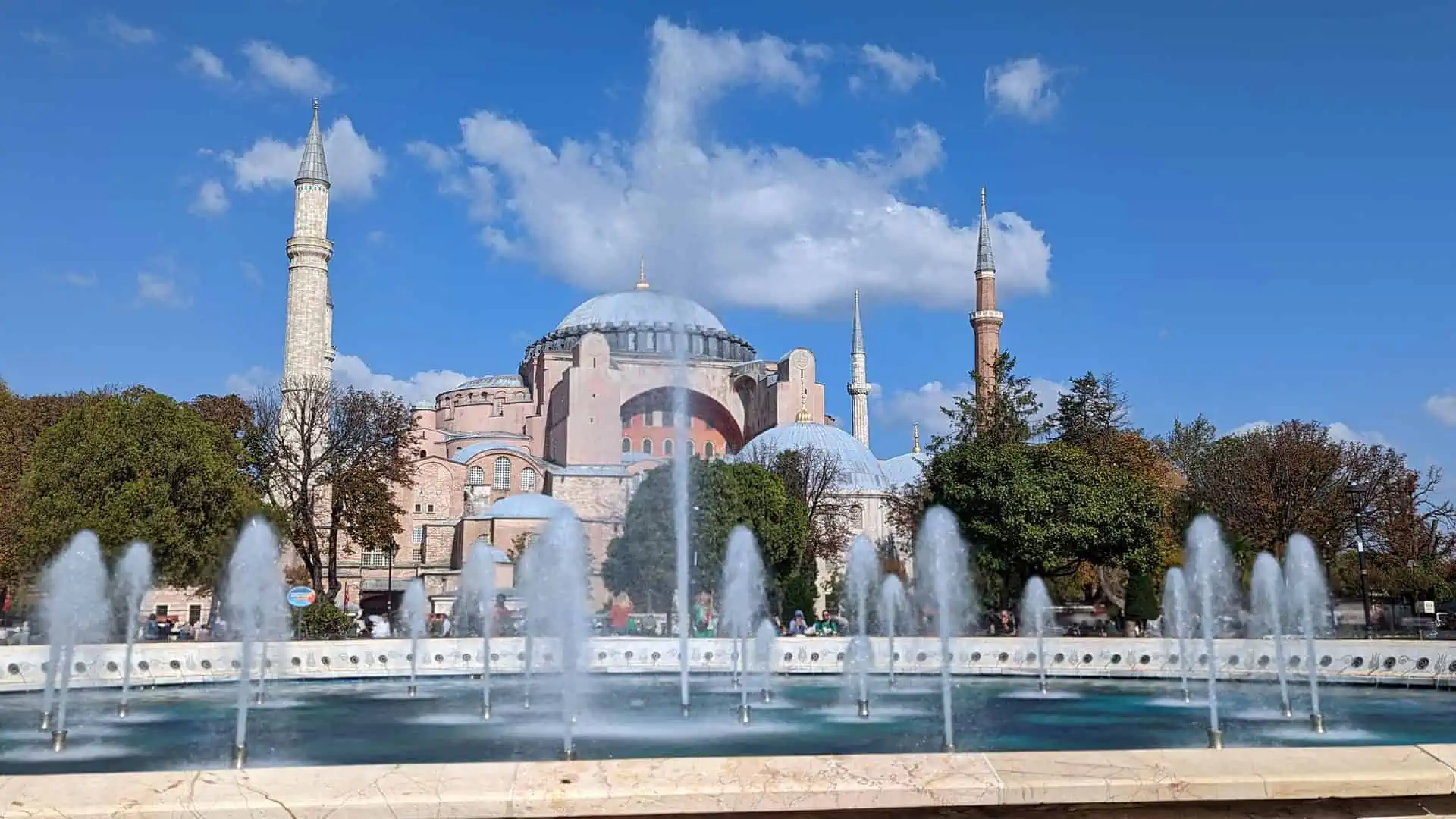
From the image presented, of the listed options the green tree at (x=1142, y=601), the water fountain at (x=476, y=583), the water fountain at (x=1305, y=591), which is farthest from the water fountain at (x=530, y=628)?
the green tree at (x=1142, y=601)

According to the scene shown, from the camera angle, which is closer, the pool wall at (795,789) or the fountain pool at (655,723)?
the pool wall at (795,789)

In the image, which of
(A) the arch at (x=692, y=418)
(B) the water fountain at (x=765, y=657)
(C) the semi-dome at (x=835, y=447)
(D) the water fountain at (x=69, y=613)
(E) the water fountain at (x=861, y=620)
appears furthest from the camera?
(A) the arch at (x=692, y=418)

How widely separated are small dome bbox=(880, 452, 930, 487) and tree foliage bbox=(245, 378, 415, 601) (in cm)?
2296

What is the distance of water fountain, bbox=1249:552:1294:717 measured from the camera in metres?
15.1

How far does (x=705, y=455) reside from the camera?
173 ft

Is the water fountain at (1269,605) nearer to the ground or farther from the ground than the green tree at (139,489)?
nearer to the ground

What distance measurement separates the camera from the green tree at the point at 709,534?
2880 centimetres

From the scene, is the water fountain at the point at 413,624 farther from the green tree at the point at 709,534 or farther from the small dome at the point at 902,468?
the small dome at the point at 902,468

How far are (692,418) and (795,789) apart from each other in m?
52.2

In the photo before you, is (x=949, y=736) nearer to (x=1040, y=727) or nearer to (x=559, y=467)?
(x=1040, y=727)

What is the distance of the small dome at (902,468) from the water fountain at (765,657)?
30.2 metres

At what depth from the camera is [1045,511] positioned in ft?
82.0

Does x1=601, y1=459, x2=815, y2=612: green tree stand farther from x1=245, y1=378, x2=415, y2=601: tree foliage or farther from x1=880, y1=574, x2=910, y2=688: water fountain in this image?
x1=245, y1=378, x2=415, y2=601: tree foliage

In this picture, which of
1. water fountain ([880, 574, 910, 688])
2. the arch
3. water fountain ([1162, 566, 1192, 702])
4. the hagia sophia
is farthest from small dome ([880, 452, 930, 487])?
water fountain ([1162, 566, 1192, 702])
